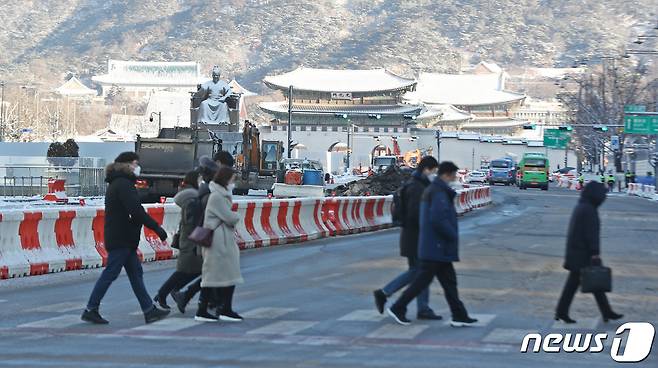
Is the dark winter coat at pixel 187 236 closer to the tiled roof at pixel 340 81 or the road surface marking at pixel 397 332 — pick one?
the road surface marking at pixel 397 332

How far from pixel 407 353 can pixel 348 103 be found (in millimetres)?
155792

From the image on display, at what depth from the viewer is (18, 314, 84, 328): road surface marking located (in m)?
16.2

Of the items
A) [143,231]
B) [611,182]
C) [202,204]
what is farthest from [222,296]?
[611,182]

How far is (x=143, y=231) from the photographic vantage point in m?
26.0

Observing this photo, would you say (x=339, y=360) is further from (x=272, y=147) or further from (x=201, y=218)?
(x=272, y=147)

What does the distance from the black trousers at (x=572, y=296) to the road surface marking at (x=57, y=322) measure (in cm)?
501

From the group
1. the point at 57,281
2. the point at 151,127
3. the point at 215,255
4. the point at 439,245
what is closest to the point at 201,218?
the point at 215,255

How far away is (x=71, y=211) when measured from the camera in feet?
78.1

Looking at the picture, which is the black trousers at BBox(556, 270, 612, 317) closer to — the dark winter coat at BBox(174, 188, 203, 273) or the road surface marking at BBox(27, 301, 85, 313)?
the dark winter coat at BBox(174, 188, 203, 273)

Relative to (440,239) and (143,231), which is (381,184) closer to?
(143,231)

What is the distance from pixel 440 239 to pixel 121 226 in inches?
131
